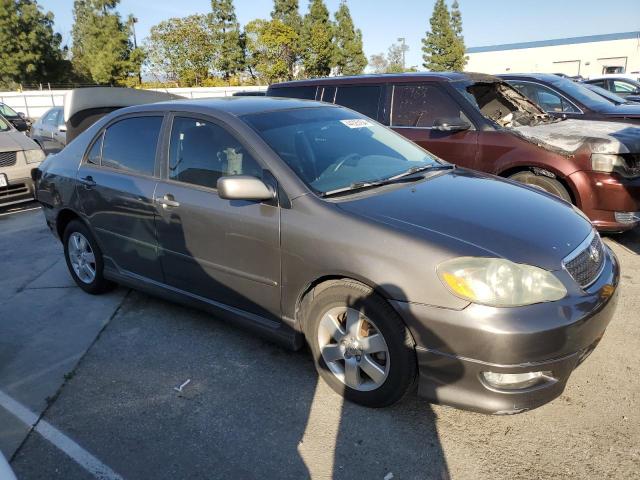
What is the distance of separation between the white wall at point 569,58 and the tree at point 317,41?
2602 centimetres

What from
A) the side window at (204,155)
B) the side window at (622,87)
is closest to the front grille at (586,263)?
the side window at (204,155)

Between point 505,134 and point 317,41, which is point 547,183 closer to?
point 505,134

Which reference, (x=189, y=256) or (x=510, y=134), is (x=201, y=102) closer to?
(x=189, y=256)

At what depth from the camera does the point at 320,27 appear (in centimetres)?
4525

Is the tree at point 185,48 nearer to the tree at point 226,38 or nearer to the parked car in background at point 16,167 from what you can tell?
the tree at point 226,38

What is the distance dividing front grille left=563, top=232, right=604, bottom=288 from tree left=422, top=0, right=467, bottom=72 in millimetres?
58311

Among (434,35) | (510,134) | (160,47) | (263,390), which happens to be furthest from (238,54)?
(263,390)

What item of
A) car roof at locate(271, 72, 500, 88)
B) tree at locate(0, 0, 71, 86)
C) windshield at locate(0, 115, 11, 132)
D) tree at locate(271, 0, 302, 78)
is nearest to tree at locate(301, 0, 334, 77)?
tree at locate(271, 0, 302, 78)

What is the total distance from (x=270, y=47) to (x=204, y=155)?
132ft

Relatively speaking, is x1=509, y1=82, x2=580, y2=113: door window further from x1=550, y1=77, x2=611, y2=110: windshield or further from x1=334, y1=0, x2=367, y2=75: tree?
x1=334, y1=0, x2=367, y2=75: tree

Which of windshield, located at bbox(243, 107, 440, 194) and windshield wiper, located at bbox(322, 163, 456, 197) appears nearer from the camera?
windshield wiper, located at bbox(322, 163, 456, 197)

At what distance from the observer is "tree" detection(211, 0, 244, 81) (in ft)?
134

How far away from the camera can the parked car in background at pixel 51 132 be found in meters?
12.2

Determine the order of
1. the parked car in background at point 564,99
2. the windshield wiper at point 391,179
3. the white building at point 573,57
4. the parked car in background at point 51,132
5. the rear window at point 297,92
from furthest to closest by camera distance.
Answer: the white building at point 573,57
the parked car in background at point 51,132
the parked car in background at point 564,99
the rear window at point 297,92
the windshield wiper at point 391,179
